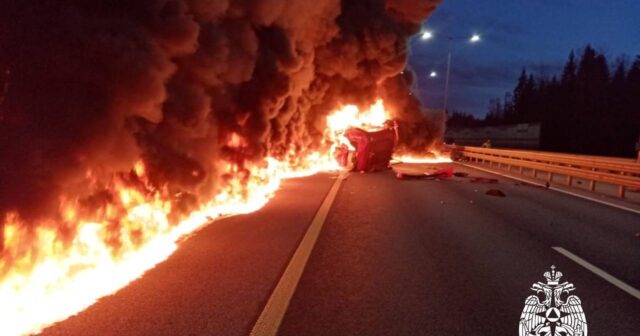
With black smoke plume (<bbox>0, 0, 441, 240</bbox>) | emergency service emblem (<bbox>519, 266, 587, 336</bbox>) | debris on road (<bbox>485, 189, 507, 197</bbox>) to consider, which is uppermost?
black smoke plume (<bbox>0, 0, 441, 240</bbox>)

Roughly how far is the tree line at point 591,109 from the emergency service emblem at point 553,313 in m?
47.9

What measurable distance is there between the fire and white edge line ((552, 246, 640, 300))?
17.1 ft

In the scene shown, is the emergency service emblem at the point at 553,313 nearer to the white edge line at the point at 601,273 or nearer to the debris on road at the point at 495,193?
the white edge line at the point at 601,273

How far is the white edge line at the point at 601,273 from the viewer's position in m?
6.47

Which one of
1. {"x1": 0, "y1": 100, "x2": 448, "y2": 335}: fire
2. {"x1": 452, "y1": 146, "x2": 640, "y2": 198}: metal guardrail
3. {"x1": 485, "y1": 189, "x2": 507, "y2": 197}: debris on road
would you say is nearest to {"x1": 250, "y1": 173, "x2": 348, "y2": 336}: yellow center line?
{"x1": 0, "y1": 100, "x2": 448, "y2": 335}: fire

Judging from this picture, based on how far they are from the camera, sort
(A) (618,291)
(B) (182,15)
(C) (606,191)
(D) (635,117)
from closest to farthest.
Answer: (A) (618,291), (B) (182,15), (C) (606,191), (D) (635,117)

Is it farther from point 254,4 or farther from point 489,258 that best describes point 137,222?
point 254,4

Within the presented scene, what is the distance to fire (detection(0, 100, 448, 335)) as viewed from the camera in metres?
5.43

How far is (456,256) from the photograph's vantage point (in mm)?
7953

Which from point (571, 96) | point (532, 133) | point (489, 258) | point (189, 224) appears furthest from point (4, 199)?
point (571, 96)

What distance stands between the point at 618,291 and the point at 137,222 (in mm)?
5881

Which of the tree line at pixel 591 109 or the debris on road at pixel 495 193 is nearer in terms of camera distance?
the debris on road at pixel 495 193

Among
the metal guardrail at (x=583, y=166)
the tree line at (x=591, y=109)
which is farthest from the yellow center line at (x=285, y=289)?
the tree line at (x=591, y=109)

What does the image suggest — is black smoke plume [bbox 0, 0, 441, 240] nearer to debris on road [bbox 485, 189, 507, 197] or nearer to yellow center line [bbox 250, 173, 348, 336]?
yellow center line [bbox 250, 173, 348, 336]
